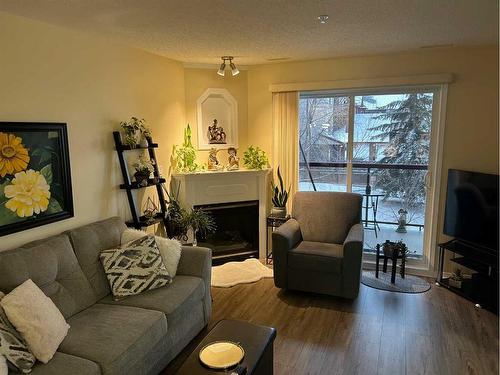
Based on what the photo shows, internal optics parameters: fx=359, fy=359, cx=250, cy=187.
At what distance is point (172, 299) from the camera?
101 inches

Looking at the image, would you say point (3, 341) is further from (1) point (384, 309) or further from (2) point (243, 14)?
(1) point (384, 309)

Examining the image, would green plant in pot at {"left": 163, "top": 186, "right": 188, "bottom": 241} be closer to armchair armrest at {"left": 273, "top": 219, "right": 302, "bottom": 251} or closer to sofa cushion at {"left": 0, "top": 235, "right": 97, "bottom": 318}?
armchair armrest at {"left": 273, "top": 219, "right": 302, "bottom": 251}

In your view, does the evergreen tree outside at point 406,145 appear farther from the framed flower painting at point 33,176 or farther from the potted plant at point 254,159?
the framed flower painting at point 33,176

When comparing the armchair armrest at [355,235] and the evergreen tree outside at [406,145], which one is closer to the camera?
the armchair armrest at [355,235]

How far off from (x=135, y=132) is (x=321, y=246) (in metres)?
2.17

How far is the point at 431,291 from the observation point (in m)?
3.67

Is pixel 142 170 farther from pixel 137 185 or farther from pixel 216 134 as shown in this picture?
pixel 216 134

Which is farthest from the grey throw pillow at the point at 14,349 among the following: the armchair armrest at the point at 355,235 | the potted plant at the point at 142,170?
the armchair armrest at the point at 355,235

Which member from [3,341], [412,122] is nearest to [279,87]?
[412,122]

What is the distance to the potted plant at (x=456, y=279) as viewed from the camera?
3.63 meters

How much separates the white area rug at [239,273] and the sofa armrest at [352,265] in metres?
1.04

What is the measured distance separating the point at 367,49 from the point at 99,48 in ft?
8.37

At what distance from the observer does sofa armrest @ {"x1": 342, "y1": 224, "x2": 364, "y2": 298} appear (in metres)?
3.28

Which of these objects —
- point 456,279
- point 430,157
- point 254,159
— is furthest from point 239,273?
point 430,157
